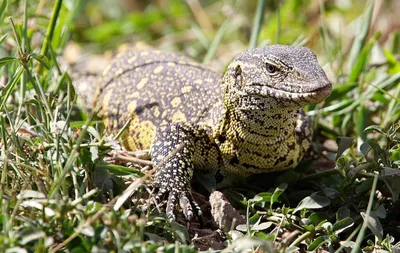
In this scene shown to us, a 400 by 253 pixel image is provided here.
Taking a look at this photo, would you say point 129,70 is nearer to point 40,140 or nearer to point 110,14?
point 40,140

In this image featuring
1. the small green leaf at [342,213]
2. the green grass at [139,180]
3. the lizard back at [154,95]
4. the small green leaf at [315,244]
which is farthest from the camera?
the lizard back at [154,95]

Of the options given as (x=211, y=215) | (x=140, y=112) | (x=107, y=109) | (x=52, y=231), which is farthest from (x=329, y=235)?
(x=107, y=109)

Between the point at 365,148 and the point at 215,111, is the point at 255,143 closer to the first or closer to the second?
the point at 215,111

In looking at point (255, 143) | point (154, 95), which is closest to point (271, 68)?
point (255, 143)

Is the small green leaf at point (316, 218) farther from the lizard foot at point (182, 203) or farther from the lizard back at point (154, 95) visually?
the lizard back at point (154, 95)

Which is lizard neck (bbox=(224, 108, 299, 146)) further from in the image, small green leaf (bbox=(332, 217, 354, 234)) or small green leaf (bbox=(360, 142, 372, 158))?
small green leaf (bbox=(332, 217, 354, 234))

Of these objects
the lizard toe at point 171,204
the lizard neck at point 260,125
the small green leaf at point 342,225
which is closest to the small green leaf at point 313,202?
the small green leaf at point 342,225

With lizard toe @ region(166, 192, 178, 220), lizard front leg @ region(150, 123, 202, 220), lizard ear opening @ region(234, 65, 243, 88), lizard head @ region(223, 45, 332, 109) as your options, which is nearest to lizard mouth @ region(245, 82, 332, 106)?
lizard head @ region(223, 45, 332, 109)
